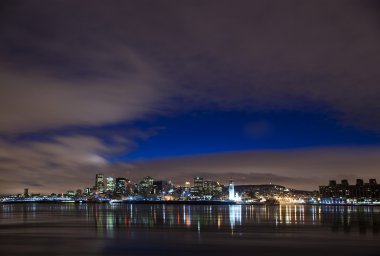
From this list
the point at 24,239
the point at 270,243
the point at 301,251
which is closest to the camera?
the point at 301,251

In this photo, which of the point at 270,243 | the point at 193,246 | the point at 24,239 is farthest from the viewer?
the point at 24,239

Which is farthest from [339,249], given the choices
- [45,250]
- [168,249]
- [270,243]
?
[45,250]

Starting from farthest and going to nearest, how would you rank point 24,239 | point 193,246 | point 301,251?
point 24,239 → point 193,246 → point 301,251

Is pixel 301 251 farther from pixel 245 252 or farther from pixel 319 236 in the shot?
pixel 319 236

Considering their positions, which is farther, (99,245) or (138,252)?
(99,245)

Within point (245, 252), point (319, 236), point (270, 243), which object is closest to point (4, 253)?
point (245, 252)

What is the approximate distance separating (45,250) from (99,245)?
4.54 metres

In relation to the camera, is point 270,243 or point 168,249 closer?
point 168,249

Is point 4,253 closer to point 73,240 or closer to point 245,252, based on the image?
point 73,240

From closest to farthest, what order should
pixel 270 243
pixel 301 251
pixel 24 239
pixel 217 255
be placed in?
pixel 217 255 → pixel 301 251 → pixel 270 243 → pixel 24 239

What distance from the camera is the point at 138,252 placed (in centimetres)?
3209

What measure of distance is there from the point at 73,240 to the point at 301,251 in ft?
67.0

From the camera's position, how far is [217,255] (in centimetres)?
3048

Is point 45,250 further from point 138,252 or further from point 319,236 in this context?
point 319,236
